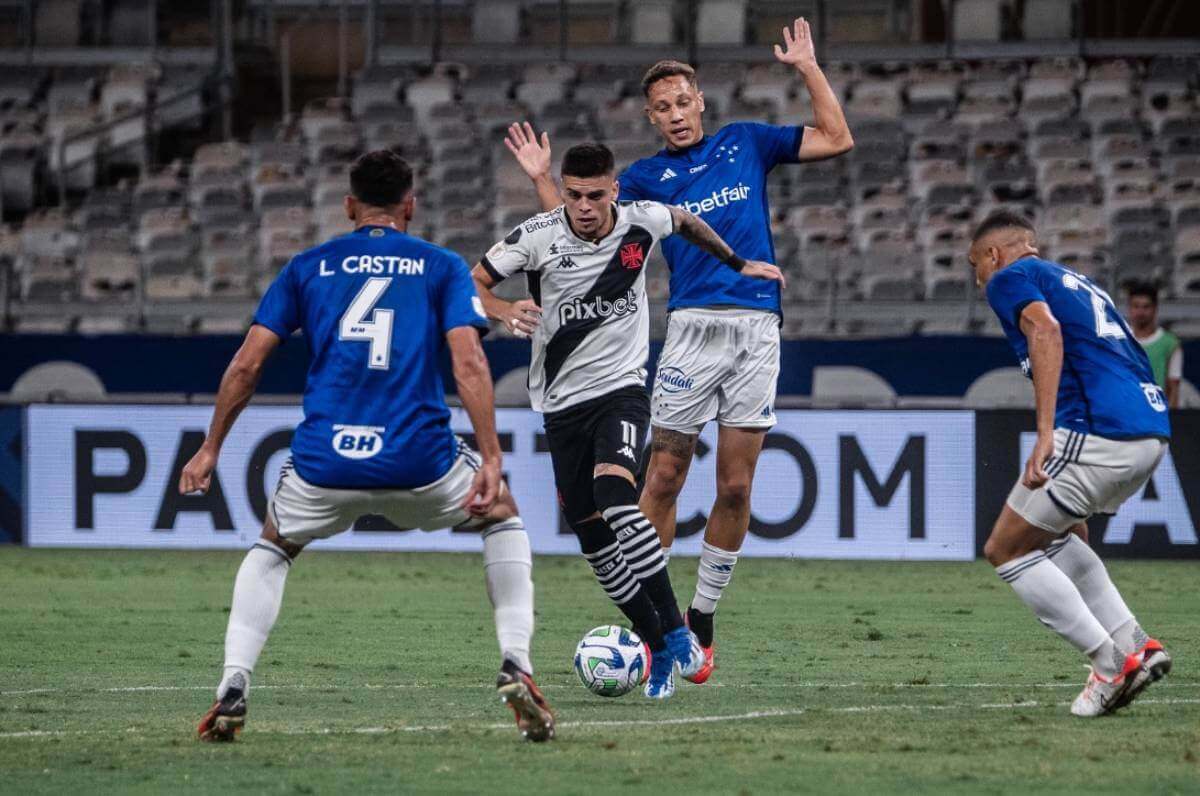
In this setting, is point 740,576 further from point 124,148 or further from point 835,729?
point 124,148

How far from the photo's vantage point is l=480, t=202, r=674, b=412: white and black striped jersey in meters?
7.82

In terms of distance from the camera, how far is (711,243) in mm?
7781

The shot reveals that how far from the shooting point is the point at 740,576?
44.5ft

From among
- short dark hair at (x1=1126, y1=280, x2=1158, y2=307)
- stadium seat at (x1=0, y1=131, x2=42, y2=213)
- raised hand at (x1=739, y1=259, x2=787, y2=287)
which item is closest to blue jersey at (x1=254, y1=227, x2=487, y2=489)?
raised hand at (x1=739, y1=259, x2=787, y2=287)

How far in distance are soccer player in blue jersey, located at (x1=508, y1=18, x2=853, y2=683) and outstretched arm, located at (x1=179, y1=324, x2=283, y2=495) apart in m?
2.47

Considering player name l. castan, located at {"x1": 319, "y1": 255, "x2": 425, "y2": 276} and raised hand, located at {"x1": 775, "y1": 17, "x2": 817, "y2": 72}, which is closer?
player name l. castan, located at {"x1": 319, "y1": 255, "x2": 425, "y2": 276}

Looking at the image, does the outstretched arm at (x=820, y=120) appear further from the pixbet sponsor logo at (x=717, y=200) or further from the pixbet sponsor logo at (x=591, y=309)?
the pixbet sponsor logo at (x=591, y=309)

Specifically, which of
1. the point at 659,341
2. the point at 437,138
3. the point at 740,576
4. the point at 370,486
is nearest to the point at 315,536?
the point at 370,486

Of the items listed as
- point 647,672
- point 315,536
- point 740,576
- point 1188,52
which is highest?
point 1188,52

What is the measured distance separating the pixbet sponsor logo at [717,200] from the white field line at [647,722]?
94.7 inches

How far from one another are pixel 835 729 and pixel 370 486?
71.4 inches

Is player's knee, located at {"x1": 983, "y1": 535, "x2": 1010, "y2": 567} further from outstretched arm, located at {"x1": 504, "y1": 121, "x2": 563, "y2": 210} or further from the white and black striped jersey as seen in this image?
outstretched arm, located at {"x1": 504, "y1": 121, "x2": 563, "y2": 210}

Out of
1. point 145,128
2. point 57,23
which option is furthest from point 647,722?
point 57,23

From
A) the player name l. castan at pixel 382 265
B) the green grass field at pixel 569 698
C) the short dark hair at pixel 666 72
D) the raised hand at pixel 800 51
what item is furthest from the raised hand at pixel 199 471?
the raised hand at pixel 800 51
